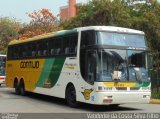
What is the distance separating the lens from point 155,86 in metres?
28.4

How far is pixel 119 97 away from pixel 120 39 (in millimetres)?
2416

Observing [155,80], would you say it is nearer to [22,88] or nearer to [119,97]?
[22,88]

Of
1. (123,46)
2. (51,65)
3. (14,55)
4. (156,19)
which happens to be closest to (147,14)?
(156,19)

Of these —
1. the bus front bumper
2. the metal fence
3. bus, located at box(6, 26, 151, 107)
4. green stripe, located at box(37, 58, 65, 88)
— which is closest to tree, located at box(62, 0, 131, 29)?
the metal fence

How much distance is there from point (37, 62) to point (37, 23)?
94.7ft

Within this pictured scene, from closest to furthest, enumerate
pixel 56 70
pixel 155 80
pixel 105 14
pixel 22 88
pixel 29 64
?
pixel 56 70, pixel 29 64, pixel 22 88, pixel 155 80, pixel 105 14

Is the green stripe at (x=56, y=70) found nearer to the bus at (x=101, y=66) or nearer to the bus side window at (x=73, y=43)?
the bus at (x=101, y=66)

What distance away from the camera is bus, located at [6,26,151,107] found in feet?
54.9

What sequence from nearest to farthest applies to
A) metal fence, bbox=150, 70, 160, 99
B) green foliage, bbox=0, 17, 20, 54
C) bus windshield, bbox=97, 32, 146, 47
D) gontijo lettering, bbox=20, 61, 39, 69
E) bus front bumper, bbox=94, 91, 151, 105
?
bus front bumper, bbox=94, 91, 151, 105, bus windshield, bbox=97, 32, 146, 47, gontijo lettering, bbox=20, 61, 39, 69, metal fence, bbox=150, 70, 160, 99, green foliage, bbox=0, 17, 20, 54

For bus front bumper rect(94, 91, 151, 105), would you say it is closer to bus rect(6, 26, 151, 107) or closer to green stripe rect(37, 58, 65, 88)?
bus rect(6, 26, 151, 107)

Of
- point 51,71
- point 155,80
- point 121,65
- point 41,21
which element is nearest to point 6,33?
point 41,21

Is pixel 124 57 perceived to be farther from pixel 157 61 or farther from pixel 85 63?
pixel 157 61

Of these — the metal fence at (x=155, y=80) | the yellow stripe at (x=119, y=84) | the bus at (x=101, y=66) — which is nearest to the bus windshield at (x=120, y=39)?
the bus at (x=101, y=66)

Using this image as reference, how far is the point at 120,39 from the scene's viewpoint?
1764 centimetres
